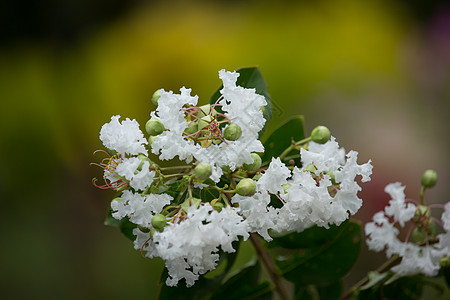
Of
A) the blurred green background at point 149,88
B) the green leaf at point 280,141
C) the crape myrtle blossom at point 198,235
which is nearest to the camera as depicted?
the crape myrtle blossom at point 198,235

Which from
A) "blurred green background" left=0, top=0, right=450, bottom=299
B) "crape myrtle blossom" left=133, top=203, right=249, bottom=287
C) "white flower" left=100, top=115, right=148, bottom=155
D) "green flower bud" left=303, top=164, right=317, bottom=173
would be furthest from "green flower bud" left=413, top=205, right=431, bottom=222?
"blurred green background" left=0, top=0, right=450, bottom=299

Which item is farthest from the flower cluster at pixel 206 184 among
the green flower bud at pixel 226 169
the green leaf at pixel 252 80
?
the green leaf at pixel 252 80

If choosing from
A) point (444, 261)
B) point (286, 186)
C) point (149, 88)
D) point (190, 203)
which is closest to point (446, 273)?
point (444, 261)

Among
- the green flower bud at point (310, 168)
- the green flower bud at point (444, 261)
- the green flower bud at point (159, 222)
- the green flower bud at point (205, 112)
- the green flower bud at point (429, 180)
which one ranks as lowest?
the green flower bud at point (444, 261)

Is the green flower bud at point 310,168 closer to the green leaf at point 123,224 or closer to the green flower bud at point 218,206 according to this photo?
the green flower bud at point 218,206

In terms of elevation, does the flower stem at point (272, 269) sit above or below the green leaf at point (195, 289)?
below

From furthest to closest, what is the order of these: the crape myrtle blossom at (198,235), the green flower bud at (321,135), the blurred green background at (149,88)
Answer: the blurred green background at (149,88) < the green flower bud at (321,135) < the crape myrtle blossom at (198,235)
